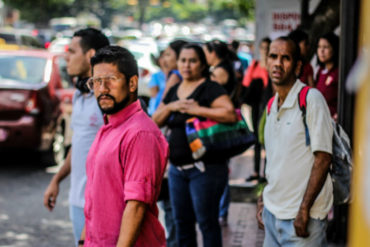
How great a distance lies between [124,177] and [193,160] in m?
1.82

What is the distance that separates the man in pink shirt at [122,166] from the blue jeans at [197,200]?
1.63m

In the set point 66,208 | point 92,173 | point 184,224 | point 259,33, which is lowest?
point 66,208

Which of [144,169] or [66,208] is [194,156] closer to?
[144,169]

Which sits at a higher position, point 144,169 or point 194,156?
point 144,169

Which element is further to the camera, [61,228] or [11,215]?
[11,215]

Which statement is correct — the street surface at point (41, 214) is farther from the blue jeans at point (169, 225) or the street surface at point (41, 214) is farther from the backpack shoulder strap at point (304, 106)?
the backpack shoulder strap at point (304, 106)

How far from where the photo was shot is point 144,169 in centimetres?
242

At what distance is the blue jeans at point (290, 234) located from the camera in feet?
9.72

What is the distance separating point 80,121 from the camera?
3658 millimetres

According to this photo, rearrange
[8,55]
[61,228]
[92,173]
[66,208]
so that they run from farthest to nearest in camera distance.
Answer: [8,55] < [66,208] < [61,228] < [92,173]

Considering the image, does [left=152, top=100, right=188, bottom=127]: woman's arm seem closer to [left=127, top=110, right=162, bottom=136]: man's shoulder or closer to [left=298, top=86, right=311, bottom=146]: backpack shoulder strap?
[left=298, top=86, right=311, bottom=146]: backpack shoulder strap

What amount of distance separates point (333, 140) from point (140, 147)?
3.65 ft

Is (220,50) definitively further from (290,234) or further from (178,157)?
(290,234)

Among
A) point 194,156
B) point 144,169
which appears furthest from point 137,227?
point 194,156
